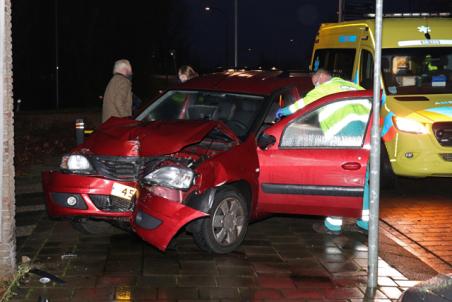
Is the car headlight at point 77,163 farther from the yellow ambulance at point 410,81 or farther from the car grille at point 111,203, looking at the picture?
the yellow ambulance at point 410,81

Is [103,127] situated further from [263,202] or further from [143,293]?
[143,293]

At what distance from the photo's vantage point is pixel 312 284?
6.18m

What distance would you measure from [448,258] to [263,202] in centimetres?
192

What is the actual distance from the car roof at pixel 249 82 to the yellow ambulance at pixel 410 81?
218cm

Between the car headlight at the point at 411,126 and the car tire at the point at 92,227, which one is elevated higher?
the car headlight at the point at 411,126

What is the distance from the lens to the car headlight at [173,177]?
6.52 m

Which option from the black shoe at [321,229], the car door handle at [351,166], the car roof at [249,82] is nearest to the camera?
the car door handle at [351,166]

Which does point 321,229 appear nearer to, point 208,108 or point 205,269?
point 208,108

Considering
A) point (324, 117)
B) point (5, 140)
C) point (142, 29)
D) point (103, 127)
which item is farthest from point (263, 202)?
point (142, 29)

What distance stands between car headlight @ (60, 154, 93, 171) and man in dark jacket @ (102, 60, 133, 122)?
2638 mm

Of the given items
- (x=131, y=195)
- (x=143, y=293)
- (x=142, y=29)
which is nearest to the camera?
(x=143, y=293)

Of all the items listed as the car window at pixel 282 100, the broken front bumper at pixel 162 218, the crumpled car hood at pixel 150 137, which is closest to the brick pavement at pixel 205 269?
the broken front bumper at pixel 162 218

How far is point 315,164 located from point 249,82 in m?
1.41

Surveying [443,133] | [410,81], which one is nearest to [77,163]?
[443,133]
